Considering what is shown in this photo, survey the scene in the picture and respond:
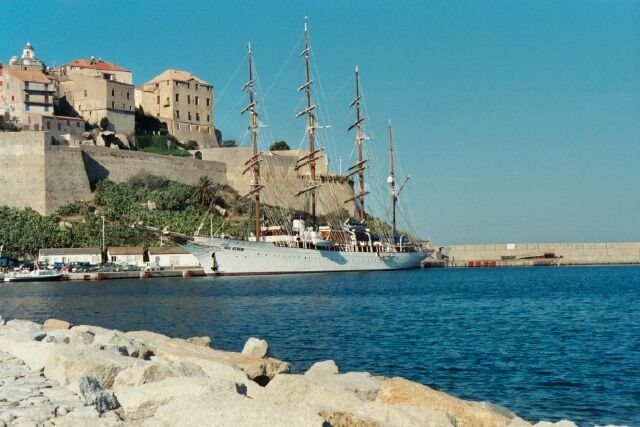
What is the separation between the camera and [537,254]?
81.5 meters

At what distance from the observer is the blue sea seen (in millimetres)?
13188

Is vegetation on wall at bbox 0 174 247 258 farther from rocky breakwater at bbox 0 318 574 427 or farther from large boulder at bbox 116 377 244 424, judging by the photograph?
large boulder at bbox 116 377 244 424

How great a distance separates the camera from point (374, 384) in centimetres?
959

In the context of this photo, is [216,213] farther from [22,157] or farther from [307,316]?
[307,316]

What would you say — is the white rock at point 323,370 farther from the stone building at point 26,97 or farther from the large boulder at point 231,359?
the stone building at point 26,97

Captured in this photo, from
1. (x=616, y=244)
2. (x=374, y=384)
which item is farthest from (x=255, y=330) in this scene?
(x=616, y=244)

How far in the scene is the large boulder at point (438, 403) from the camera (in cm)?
871

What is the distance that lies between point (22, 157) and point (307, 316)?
36.0 m

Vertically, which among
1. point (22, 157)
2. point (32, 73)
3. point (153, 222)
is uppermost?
point (32, 73)

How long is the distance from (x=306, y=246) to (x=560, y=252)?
3493cm

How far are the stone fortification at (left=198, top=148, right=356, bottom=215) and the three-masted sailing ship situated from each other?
246 inches

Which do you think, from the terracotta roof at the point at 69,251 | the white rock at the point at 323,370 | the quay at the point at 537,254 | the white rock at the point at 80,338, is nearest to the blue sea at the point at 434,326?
the white rock at the point at 323,370

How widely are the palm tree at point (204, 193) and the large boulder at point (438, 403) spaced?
5489cm

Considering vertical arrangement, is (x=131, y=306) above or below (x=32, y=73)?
below
